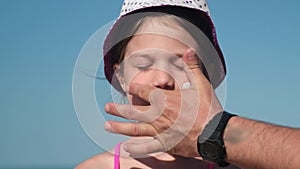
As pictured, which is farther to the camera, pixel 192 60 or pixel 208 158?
pixel 192 60

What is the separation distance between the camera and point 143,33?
422 cm

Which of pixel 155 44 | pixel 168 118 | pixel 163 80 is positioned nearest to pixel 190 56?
pixel 163 80

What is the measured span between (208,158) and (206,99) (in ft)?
1.09

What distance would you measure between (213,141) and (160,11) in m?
A: 1.74

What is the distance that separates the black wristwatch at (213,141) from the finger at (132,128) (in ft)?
0.90

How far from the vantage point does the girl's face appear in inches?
147

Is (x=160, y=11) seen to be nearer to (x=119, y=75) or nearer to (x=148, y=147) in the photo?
(x=119, y=75)

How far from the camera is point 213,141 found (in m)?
2.82

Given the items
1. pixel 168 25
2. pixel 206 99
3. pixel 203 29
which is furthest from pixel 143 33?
pixel 206 99

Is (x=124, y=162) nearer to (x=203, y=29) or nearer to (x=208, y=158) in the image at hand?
(x=203, y=29)

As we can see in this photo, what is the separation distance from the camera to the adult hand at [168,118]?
9.41 ft

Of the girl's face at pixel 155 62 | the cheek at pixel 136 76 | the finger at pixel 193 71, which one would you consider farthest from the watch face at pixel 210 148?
the cheek at pixel 136 76

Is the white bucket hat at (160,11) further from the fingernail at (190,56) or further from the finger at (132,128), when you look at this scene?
the finger at (132,128)

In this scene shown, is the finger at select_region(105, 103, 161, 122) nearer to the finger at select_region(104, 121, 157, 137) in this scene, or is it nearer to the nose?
the finger at select_region(104, 121, 157, 137)
